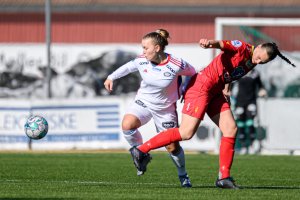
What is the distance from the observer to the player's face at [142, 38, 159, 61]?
13.2 meters

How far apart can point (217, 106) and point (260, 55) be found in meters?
0.84

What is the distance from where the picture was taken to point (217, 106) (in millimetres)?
12961

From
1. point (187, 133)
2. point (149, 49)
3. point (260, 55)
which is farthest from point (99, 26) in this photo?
point (260, 55)

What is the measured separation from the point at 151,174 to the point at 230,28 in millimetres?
10320

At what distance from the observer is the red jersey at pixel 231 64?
12719 millimetres

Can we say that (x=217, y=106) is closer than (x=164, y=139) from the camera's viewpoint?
No

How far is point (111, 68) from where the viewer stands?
108 feet

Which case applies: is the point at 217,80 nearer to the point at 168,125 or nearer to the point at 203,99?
the point at 203,99

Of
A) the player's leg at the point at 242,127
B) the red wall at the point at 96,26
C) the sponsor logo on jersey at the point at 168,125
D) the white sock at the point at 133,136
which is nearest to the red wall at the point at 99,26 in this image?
the red wall at the point at 96,26

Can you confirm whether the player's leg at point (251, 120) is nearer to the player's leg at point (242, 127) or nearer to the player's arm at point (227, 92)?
the player's leg at point (242, 127)

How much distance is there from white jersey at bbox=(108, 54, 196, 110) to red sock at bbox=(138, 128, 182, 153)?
0.70 meters

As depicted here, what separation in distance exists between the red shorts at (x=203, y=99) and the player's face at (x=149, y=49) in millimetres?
589

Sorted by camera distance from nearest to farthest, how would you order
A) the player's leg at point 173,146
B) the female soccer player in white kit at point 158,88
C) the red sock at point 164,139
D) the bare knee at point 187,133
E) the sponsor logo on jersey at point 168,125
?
the bare knee at point 187,133 → the red sock at point 164,139 → the female soccer player in white kit at point 158,88 → the player's leg at point 173,146 → the sponsor logo on jersey at point 168,125

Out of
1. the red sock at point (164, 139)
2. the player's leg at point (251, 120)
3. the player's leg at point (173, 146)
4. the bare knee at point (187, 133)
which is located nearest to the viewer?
the bare knee at point (187, 133)
